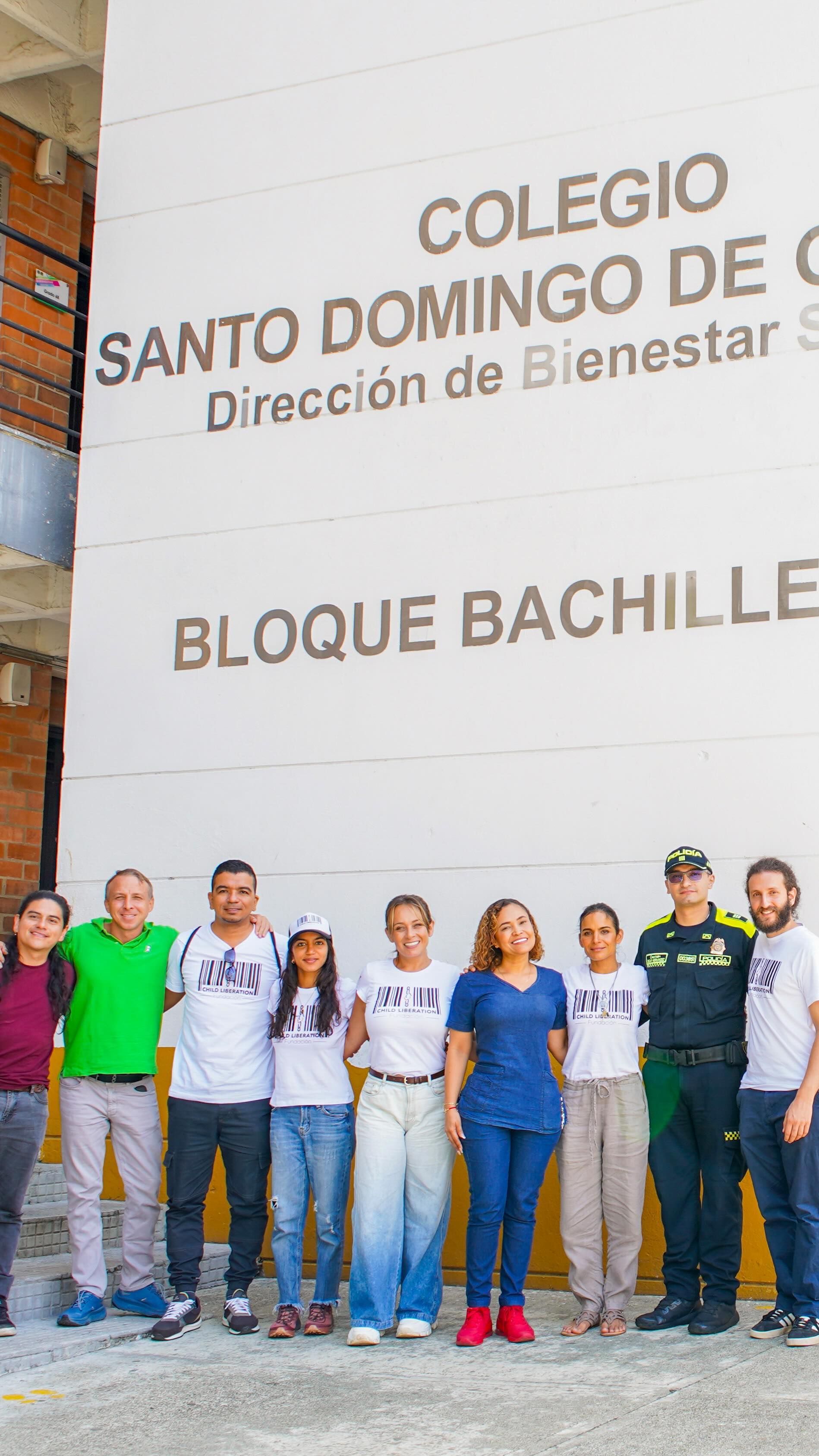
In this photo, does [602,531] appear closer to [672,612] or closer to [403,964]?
[672,612]

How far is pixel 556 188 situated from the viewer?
7320mm

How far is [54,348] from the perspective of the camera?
993 cm

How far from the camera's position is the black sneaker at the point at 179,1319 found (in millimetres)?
5566

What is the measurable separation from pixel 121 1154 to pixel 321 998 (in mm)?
1015

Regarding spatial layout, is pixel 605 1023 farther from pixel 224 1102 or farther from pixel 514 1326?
pixel 224 1102

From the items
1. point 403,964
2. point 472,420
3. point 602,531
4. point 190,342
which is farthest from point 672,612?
point 190,342

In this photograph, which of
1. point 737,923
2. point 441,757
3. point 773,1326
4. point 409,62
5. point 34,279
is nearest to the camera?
point 773,1326

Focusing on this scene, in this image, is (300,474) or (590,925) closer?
(590,925)

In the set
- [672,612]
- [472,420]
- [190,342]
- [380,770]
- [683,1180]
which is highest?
[190,342]

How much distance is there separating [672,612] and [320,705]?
1783 mm

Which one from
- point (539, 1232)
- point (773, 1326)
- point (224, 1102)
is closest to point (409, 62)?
point (224, 1102)

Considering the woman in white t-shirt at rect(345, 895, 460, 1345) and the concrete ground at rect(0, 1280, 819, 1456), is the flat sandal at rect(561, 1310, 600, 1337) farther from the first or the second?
the woman in white t-shirt at rect(345, 895, 460, 1345)

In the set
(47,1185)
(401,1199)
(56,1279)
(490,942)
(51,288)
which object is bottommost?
(56,1279)

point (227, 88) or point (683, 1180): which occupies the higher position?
point (227, 88)
